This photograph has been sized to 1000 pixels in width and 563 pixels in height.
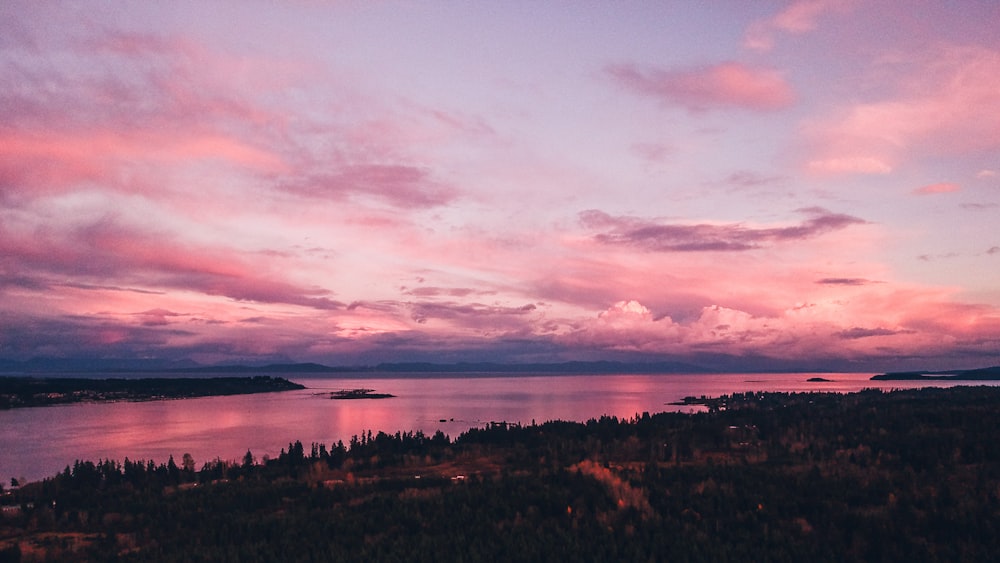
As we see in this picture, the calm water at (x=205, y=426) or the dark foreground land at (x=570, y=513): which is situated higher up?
the dark foreground land at (x=570, y=513)

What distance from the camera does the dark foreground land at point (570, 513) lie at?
65.4 feet

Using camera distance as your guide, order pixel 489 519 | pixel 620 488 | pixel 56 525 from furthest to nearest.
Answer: pixel 56 525
pixel 620 488
pixel 489 519

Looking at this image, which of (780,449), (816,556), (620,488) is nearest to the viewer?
(816,556)

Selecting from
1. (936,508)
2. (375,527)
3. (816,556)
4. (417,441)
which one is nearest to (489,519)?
(375,527)

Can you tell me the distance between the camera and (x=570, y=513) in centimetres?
2455

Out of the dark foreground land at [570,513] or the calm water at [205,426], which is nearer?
the dark foreground land at [570,513]

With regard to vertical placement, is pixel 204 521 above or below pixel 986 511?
below

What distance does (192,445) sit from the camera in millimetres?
88812

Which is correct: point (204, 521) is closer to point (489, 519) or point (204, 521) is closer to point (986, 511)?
point (489, 519)

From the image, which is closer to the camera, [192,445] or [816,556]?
[816,556]

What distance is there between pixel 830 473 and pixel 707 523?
44.4ft

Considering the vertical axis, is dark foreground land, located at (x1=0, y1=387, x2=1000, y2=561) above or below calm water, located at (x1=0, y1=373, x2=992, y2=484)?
above

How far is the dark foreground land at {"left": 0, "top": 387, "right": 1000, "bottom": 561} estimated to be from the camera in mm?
19922

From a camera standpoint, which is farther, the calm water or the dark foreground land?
the calm water
